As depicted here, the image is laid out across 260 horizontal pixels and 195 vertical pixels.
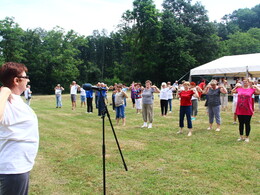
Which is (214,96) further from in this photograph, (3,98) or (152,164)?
(3,98)

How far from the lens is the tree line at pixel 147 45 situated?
4138 cm

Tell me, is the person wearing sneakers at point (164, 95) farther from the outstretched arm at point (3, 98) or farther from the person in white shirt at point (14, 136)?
the outstretched arm at point (3, 98)

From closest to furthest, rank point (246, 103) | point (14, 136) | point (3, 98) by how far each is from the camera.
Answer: point (3, 98)
point (14, 136)
point (246, 103)

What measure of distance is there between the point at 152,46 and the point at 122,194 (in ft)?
137

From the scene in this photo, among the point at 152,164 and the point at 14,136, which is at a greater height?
the point at 14,136

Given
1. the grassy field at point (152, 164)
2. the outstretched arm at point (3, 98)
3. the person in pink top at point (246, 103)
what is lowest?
the grassy field at point (152, 164)

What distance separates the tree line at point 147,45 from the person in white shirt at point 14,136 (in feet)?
128

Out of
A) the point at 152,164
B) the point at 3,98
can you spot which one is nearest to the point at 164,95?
the point at 152,164

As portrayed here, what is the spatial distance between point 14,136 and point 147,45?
145 ft

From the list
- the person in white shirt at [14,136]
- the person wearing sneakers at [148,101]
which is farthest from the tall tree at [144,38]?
the person in white shirt at [14,136]

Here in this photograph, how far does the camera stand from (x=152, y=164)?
5.41 metres

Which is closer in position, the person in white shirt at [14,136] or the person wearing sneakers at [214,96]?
the person in white shirt at [14,136]

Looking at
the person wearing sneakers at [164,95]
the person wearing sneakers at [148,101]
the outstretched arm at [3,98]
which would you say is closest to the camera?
the outstretched arm at [3,98]

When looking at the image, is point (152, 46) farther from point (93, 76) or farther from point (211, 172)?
point (211, 172)
